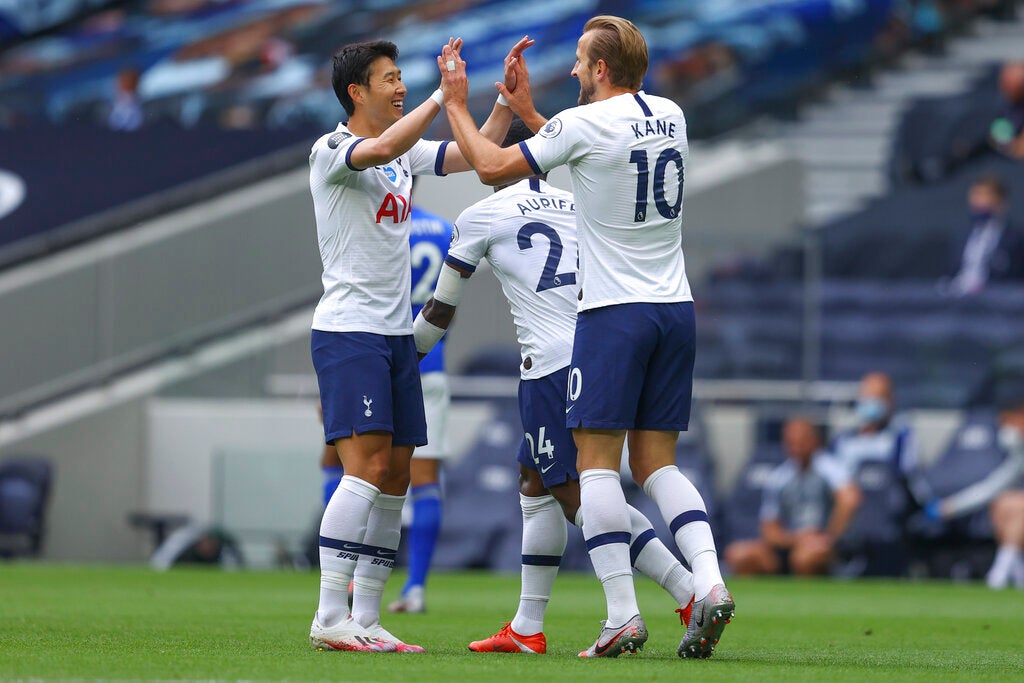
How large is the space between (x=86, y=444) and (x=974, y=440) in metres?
7.72

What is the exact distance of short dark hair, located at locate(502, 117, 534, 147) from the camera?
702cm

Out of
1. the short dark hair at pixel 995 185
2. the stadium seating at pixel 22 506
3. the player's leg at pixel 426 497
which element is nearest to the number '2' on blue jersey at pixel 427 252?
the player's leg at pixel 426 497

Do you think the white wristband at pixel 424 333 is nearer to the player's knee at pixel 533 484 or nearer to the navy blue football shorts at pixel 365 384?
the navy blue football shorts at pixel 365 384

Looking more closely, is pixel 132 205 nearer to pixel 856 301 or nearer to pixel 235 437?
pixel 235 437

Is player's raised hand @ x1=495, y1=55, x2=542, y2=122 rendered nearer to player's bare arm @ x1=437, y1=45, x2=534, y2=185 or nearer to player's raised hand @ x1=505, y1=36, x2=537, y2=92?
player's raised hand @ x1=505, y1=36, x2=537, y2=92

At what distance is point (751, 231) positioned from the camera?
19547 millimetres

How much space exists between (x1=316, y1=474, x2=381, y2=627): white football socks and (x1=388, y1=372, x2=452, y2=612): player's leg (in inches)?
114

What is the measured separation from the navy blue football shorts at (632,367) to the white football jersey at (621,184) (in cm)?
6

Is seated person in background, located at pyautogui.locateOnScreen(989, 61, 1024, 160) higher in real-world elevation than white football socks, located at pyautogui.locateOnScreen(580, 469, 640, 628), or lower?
higher

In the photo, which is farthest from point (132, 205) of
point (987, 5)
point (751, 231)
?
point (987, 5)

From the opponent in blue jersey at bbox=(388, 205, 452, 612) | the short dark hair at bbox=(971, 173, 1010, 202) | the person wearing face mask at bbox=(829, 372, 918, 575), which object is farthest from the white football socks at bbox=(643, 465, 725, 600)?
the short dark hair at bbox=(971, 173, 1010, 202)

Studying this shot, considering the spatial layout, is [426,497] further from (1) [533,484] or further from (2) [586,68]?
(2) [586,68]

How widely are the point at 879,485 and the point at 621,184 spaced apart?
8419 mm

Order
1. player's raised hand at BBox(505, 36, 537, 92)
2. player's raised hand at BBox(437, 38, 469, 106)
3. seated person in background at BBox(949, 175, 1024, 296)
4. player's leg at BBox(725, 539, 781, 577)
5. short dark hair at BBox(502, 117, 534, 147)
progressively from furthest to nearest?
seated person in background at BBox(949, 175, 1024, 296) → player's leg at BBox(725, 539, 781, 577) → short dark hair at BBox(502, 117, 534, 147) → player's raised hand at BBox(505, 36, 537, 92) → player's raised hand at BBox(437, 38, 469, 106)
